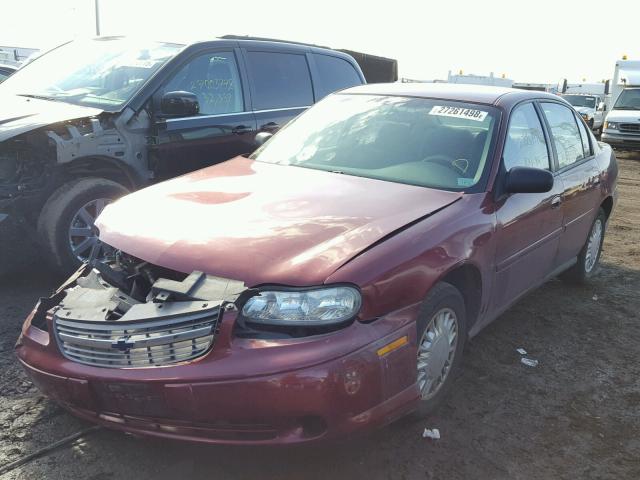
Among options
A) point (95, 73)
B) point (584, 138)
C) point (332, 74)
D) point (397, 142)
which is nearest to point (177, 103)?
point (95, 73)

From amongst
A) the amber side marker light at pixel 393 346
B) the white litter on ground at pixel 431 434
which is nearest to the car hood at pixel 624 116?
the white litter on ground at pixel 431 434

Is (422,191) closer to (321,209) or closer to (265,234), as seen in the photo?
(321,209)

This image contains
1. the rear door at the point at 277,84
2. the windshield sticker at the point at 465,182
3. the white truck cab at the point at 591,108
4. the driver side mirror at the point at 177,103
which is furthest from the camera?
the white truck cab at the point at 591,108

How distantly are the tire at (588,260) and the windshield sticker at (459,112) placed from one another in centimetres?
194

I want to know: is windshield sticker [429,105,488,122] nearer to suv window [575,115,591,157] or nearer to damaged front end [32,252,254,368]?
suv window [575,115,591,157]

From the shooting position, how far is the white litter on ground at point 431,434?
9.62ft

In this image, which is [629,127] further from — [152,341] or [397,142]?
[152,341]

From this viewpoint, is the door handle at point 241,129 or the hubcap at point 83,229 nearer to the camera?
the hubcap at point 83,229

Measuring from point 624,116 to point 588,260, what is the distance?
46.1ft

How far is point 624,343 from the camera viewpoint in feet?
14.0

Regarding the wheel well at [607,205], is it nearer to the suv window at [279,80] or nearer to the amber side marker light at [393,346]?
the suv window at [279,80]

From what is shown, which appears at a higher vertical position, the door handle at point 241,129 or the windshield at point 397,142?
the windshield at point 397,142

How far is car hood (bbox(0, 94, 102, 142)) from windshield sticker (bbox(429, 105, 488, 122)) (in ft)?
8.30

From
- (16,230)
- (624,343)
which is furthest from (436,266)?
(16,230)
